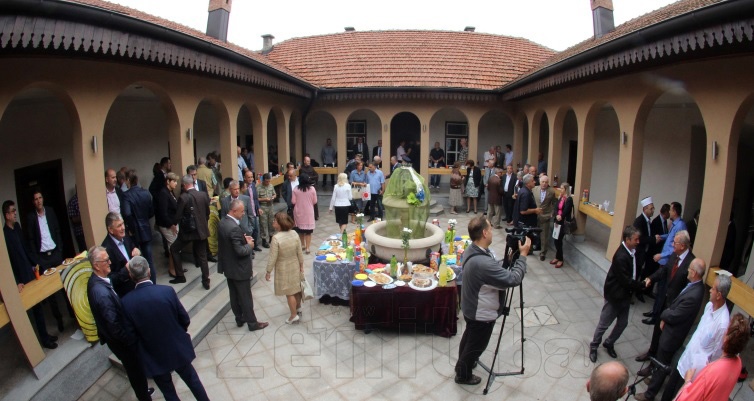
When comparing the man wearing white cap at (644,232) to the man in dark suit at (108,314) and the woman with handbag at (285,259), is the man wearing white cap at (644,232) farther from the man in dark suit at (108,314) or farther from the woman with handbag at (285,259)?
the man in dark suit at (108,314)

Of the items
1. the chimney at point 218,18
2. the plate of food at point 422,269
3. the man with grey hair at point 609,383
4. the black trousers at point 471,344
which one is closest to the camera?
the man with grey hair at point 609,383

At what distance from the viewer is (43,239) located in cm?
569

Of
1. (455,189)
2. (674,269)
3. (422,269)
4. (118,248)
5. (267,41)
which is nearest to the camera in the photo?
(118,248)

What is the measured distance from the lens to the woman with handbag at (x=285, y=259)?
6.13m

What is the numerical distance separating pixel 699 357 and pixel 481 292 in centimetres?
199

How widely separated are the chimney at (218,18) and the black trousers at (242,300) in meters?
7.62

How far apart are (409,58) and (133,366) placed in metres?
14.1

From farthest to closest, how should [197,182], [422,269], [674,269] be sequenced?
[197,182], [422,269], [674,269]

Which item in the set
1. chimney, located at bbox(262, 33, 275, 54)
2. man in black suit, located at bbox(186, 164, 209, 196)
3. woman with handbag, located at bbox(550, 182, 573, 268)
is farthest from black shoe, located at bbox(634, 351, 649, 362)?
chimney, located at bbox(262, 33, 275, 54)

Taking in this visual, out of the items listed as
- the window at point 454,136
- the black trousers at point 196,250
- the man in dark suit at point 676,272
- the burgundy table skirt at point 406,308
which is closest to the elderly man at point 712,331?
the man in dark suit at point 676,272

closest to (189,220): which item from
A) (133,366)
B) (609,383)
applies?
(133,366)

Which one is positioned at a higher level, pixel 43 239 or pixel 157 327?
pixel 43 239

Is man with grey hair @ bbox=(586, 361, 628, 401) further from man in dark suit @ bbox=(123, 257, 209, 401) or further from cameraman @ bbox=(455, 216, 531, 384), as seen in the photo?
man in dark suit @ bbox=(123, 257, 209, 401)

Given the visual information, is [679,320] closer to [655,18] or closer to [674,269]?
[674,269]
